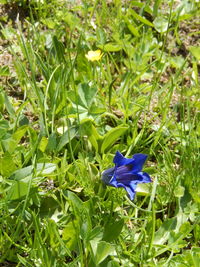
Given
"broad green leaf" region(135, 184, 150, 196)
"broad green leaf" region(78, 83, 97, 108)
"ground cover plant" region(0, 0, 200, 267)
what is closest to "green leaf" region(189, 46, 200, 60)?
"ground cover plant" region(0, 0, 200, 267)

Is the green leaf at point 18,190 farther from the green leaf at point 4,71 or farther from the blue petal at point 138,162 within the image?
the green leaf at point 4,71

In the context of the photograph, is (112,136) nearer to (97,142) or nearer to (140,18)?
(97,142)

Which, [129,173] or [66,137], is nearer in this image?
[129,173]

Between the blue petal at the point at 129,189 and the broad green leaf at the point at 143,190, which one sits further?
the broad green leaf at the point at 143,190

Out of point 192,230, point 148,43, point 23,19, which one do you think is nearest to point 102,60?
point 148,43

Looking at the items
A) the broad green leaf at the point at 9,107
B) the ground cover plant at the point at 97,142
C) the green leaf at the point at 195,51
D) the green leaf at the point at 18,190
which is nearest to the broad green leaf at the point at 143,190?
the ground cover plant at the point at 97,142

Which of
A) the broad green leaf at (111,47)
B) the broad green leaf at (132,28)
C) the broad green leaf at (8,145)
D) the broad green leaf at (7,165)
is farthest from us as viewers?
the broad green leaf at (132,28)

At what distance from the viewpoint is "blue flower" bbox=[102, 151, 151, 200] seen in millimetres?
1786

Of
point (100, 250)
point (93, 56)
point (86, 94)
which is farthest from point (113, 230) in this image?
point (93, 56)

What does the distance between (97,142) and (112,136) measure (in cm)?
8

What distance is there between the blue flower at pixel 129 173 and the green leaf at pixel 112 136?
0.31 meters

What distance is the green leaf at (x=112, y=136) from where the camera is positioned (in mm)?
2143

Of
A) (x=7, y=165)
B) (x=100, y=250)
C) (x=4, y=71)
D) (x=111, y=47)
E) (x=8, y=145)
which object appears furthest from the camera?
(x=111, y=47)

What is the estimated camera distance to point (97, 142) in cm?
220
